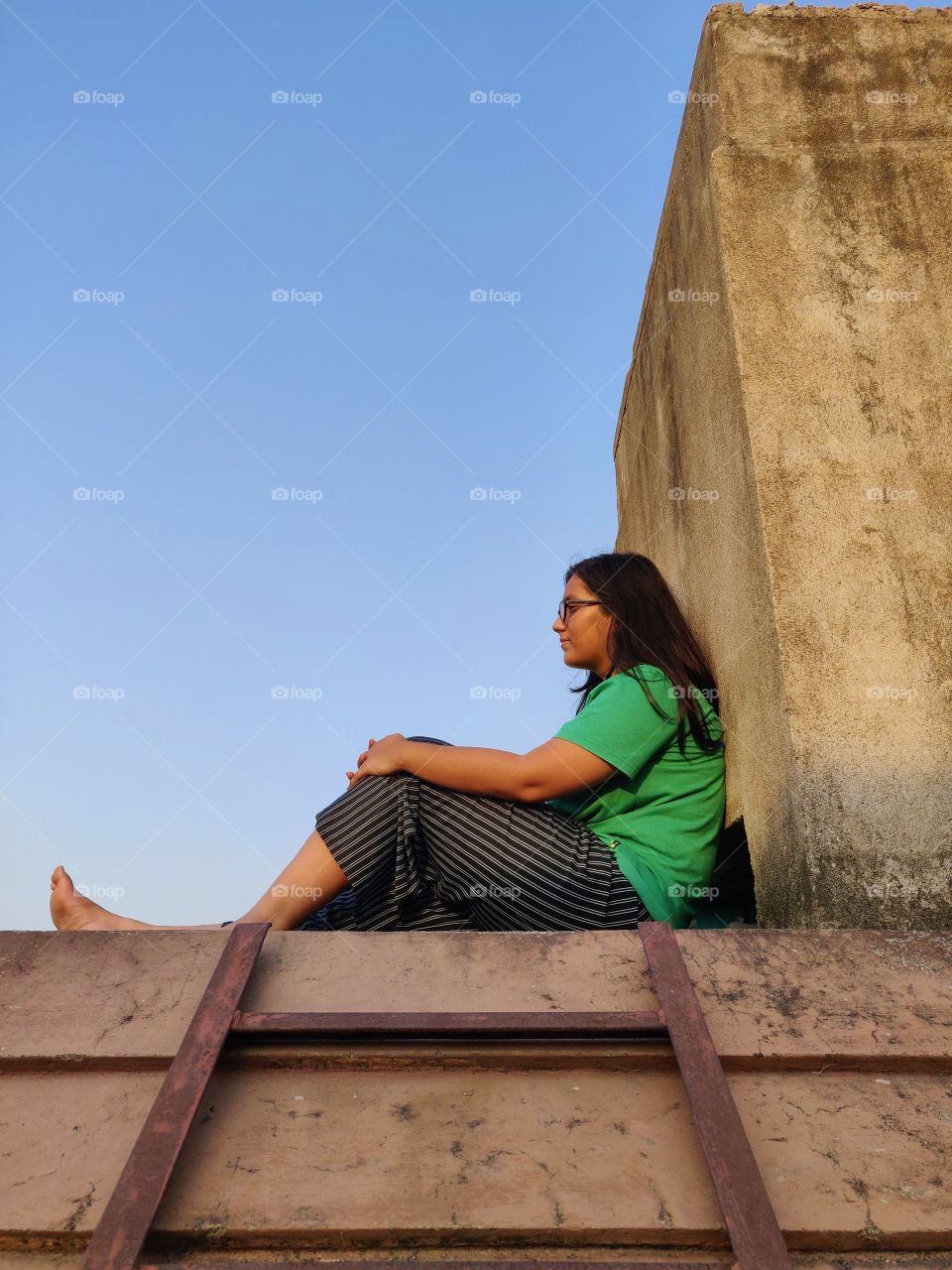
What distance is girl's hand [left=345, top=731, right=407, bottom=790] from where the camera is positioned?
2.45m

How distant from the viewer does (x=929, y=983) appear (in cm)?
194

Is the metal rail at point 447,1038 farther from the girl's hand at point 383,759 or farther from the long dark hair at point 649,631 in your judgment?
the long dark hair at point 649,631

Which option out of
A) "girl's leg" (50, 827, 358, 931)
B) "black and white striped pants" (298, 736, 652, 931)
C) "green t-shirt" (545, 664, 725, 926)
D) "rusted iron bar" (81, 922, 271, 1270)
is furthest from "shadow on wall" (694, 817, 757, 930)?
"rusted iron bar" (81, 922, 271, 1270)

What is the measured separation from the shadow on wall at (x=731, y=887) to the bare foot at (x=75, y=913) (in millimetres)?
1396

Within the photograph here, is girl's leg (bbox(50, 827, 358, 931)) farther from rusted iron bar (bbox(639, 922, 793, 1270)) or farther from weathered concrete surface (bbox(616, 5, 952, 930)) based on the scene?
Answer: weathered concrete surface (bbox(616, 5, 952, 930))

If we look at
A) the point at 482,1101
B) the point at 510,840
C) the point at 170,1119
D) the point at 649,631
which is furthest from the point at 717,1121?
the point at 649,631

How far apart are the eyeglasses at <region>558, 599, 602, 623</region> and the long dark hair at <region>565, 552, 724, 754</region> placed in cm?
3

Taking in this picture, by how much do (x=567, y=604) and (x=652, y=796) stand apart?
0.69m

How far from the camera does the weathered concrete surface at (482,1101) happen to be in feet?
4.75

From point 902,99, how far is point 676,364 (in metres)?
0.92

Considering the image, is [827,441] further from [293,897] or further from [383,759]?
[293,897]

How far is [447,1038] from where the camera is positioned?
1.77 meters

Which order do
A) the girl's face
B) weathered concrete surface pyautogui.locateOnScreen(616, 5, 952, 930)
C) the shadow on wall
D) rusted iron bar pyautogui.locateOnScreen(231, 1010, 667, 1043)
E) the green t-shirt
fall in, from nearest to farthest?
1. rusted iron bar pyautogui.locateOnScreen(231, 1010, 667, 1043)
2. weathered concrete surface pyautogui.locateOnScreen(616, 5, 952, 930)
3. the green t-shirt
4. the shadow on wall
5. the girl's face

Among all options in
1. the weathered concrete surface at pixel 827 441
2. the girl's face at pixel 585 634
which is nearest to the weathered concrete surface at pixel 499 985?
the weathered concrete surface at pixel 827 441
